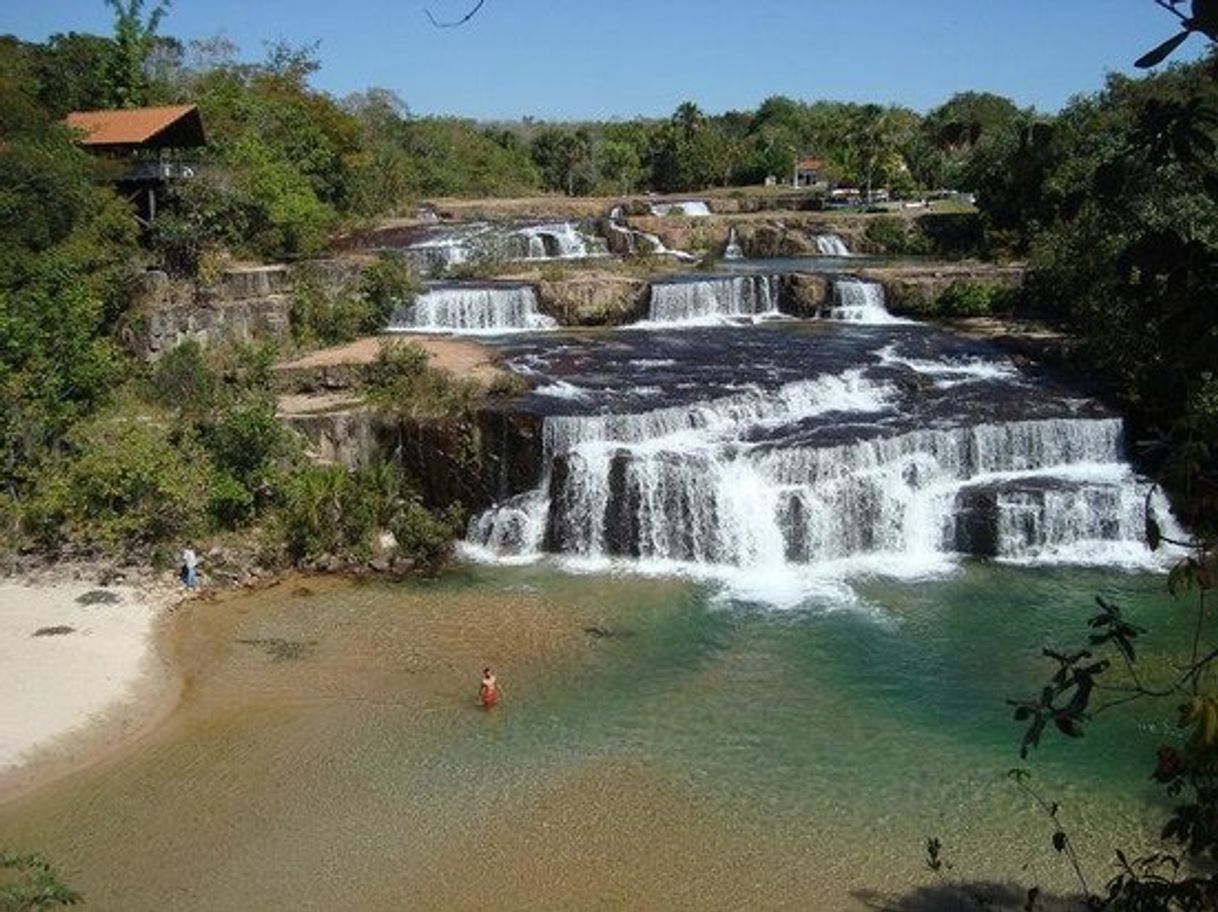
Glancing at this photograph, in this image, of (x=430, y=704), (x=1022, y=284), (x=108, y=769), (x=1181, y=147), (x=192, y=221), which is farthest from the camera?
(x=1022, y=284)

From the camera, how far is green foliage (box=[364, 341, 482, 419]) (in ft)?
73.7

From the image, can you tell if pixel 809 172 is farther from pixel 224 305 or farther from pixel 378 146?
pixel 224 305

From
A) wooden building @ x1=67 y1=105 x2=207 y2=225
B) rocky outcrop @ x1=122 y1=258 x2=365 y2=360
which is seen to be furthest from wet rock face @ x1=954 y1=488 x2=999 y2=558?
wooden building @ x1=67 y1=105 x2=207 y2=225

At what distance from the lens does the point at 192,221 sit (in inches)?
1176

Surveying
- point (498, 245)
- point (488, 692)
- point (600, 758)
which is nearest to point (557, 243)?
point (498, 245)

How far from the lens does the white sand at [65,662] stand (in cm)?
1429

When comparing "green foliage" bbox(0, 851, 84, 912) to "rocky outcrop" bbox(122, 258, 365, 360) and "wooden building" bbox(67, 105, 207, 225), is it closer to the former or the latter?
"rocky outcrop" bbox(122, 258, 365, 360)

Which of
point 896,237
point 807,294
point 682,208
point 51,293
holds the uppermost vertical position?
point 682,208

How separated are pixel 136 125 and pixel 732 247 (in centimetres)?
2294

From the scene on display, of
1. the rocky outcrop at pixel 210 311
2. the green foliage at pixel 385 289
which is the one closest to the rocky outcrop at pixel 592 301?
the green foliage at pixel 385 289

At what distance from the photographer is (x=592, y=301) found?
32.4 metres

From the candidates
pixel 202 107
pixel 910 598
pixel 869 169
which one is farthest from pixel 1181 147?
pixel 869 169

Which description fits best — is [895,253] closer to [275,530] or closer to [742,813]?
[275,530]

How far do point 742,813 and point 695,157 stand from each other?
5804 cm
